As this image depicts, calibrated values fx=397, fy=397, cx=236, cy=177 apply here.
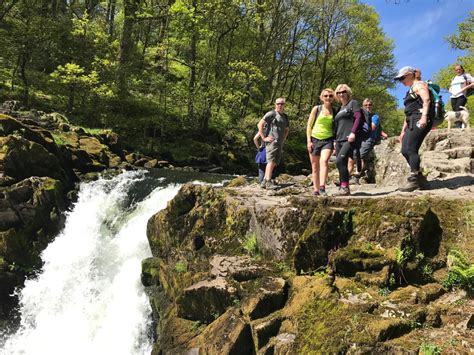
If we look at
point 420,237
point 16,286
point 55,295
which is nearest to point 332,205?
point 420,237

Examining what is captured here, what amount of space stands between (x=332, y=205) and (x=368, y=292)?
1672 millimetres

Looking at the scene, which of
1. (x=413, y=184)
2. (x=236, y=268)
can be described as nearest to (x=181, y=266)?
(x=236, y=268)

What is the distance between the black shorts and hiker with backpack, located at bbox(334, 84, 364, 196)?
14cm

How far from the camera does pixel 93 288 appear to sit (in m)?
10.5

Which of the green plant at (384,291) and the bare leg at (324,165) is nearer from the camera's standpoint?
the green plant at (384,291)

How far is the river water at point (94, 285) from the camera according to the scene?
8977 mm

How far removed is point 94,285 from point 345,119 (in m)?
7.82

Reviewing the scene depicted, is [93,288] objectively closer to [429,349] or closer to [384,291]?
[384,291]

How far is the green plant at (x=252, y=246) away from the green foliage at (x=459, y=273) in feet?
9.78

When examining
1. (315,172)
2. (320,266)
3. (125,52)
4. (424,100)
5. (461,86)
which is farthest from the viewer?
(125,52)

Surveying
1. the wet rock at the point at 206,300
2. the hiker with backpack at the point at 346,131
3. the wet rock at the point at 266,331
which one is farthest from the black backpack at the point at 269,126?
the wet rock at the point at 266,331

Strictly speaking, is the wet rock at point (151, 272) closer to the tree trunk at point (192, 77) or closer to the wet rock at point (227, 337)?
the wet rock at point (227, 337)

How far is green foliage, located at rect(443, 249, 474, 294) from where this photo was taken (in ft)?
14.9

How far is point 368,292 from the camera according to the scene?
503 cm
